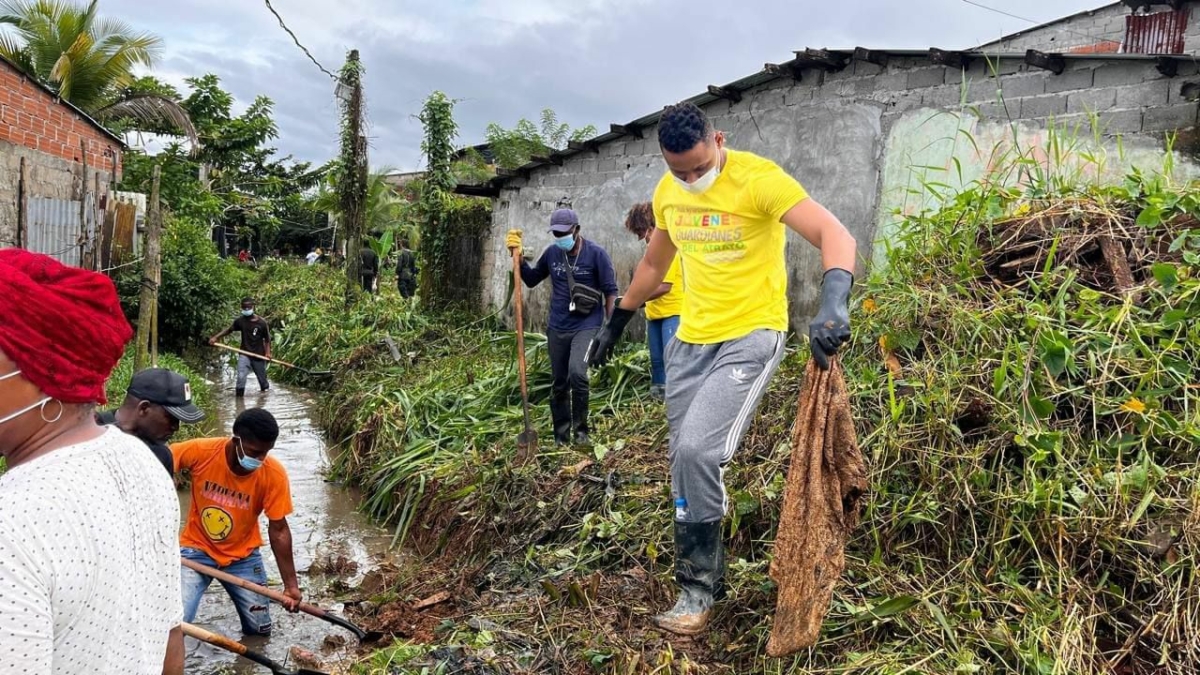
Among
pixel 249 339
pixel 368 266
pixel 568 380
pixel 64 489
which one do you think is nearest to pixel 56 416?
pixel 64 489

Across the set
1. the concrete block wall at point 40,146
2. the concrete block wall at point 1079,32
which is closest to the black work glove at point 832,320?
the concrete block wall at point 40,146

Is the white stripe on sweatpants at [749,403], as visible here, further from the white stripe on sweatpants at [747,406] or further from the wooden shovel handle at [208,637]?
the wooden shovel handle at [208,637]

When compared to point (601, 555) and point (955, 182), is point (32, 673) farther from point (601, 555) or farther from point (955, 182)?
point (955, 182)

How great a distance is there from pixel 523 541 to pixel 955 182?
165 inches

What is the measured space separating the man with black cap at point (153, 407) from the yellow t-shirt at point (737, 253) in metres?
2.09

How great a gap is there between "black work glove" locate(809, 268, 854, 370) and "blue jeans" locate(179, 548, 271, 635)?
313 cm

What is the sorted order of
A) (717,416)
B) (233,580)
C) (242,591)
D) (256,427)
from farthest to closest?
(242,591)
(233,580)
(256,427)
(717,416)

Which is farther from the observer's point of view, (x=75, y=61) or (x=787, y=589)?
(x=75, y=61)

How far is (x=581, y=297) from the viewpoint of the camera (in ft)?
19.2

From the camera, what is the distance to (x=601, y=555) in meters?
4.07

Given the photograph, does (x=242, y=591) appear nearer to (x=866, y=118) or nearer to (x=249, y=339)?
(x=866, y=118)

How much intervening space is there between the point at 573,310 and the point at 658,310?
61 centimetres

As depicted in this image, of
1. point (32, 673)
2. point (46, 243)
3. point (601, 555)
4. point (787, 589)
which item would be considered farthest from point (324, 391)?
point (32, 673)

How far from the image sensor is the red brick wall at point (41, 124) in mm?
7938
